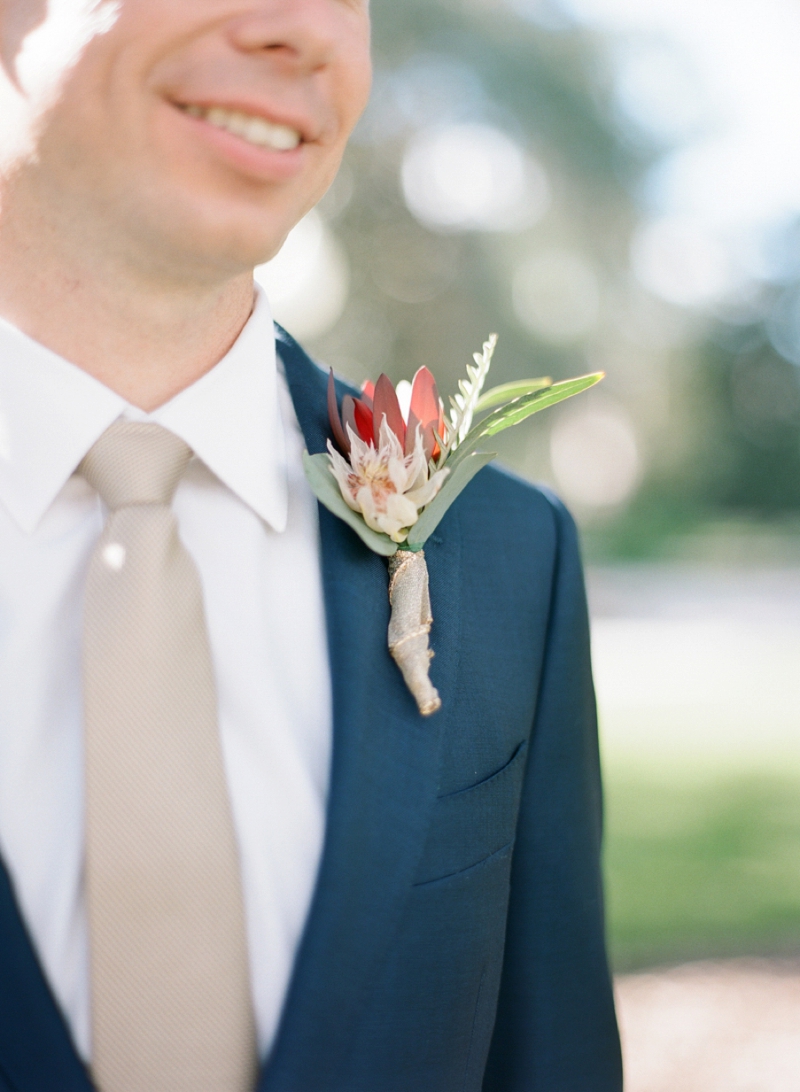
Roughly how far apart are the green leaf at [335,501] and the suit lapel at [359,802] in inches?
1.8

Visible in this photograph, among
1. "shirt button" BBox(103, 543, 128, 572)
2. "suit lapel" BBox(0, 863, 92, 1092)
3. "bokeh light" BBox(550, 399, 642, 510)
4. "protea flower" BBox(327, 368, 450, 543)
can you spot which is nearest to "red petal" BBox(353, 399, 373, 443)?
"protea flower" BBox(327, 368, 450, 543)

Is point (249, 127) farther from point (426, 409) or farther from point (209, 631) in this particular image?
point (209, 631)

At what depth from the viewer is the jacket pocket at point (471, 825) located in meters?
1.67

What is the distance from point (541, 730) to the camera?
1.96 m

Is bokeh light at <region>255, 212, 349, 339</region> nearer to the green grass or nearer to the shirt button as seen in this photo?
the green grass

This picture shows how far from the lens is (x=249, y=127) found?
4.99 feet

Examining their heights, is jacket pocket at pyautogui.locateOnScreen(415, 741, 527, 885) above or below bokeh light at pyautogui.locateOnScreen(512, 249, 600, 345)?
below

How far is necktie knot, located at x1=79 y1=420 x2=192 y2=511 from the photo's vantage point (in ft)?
5.14

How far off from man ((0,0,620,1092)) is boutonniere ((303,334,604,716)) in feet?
0.18

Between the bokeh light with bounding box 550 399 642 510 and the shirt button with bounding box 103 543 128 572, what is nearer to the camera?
the shirt button with bounding box 103 543 128 572

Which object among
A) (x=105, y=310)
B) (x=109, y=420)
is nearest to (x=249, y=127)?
(x=105, y=310)

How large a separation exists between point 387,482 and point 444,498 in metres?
0.10

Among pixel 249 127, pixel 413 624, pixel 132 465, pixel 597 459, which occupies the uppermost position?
pixel 249 127

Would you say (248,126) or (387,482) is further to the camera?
(387,482)
